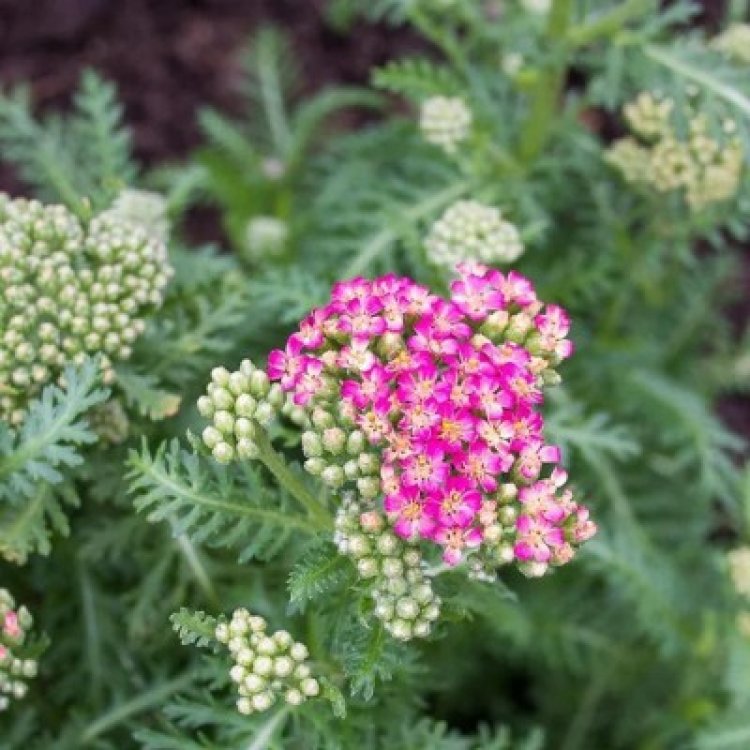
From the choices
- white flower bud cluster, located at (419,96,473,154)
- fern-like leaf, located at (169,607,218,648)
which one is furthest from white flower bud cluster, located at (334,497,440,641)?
white flower bud cluster, located at (419,96,473,154)

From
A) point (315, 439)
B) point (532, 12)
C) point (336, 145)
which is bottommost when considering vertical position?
point (336, 145)

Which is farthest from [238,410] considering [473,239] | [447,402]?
[473,239]

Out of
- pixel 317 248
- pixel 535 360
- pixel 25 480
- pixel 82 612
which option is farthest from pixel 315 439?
pixel 317 248

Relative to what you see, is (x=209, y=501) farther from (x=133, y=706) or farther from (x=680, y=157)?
(x=680, y=157)

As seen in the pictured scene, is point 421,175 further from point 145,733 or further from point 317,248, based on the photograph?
point 145,733

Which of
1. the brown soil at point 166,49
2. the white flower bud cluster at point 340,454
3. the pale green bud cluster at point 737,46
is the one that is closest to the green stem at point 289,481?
the white flower bud cluster at point 340,454

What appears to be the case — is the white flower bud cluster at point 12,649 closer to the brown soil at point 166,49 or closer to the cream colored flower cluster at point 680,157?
the cream colored flower cluster at point 680,157
